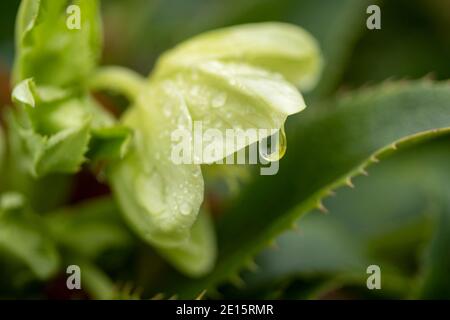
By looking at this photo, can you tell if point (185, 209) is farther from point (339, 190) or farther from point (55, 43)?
point (339, 190)

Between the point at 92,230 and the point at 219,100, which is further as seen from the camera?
the point at 92,230

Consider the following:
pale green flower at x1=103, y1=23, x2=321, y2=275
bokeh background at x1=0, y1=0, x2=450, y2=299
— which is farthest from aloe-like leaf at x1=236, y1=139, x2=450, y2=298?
pale green flower at x1=103, y1=23, x2=321, y2=275

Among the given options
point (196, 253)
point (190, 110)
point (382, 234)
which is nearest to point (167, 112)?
point (190, 110)

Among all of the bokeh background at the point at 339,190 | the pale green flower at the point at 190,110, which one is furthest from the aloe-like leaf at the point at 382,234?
the pale green flower at the point at 190,110

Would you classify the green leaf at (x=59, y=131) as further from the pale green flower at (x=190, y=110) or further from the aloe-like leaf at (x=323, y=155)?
the aloe-like leaf at (x=323, y=155)

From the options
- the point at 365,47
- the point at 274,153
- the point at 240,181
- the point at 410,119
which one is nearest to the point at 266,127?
the point at 274,153

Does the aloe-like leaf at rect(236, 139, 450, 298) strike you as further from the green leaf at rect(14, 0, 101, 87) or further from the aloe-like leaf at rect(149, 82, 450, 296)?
the green leaf at rect(14, 0, 101, 87)
